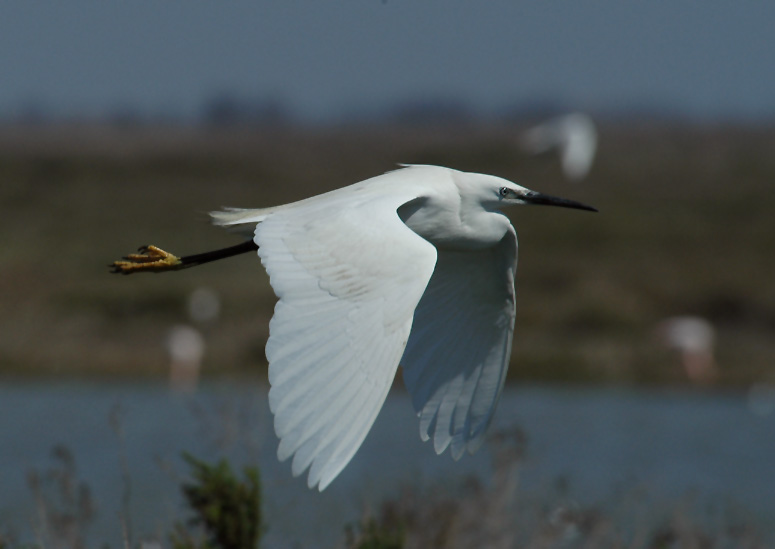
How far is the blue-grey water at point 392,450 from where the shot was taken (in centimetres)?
820

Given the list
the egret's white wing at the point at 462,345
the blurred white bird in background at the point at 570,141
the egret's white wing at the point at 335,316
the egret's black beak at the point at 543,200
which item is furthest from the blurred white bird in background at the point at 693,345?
the egret's white wing at the point at 335,316

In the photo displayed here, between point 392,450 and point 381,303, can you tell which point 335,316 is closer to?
point 381,303

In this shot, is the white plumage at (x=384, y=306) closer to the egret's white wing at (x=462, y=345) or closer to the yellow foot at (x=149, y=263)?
the egret's white wing at (x=462, y=345)

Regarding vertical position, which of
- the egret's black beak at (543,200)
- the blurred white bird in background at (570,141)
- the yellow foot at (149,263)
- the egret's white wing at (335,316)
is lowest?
the blurred white bird in background at (570,141)

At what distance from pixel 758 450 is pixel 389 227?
9455 millimetres

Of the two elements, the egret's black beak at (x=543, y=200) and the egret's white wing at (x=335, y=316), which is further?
the egret's black beak at (x=543, y=200)

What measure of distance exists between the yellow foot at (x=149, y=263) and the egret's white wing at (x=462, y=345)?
115 centimetres

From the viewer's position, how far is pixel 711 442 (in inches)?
481

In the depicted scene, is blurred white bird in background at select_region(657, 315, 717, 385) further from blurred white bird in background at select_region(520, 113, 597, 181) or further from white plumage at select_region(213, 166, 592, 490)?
white plumage at select_region(213, 166, 592, 490)

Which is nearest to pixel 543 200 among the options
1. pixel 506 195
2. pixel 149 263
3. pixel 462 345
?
pixel 506 195

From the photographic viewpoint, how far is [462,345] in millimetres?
4566

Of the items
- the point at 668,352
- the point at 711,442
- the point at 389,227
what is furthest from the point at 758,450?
the point at 389,227

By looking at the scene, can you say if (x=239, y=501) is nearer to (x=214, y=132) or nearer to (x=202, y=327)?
(x=202, y=327)

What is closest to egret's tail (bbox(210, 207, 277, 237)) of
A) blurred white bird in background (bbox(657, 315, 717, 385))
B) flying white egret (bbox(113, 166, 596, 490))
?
flying white egret (bbox(113, 166, 596, 490))
